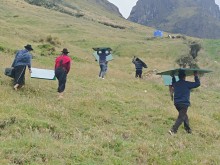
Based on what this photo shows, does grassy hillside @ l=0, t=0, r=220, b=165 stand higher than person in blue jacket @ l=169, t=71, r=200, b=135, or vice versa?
person in blue jacket @ l=169, t=71, r=200, b=135

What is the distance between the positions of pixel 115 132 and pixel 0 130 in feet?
11.4

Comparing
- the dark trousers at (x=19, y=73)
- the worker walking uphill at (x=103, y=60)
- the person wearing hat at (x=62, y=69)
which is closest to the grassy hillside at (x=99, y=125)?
the dark trousers at (x=19, y=73)

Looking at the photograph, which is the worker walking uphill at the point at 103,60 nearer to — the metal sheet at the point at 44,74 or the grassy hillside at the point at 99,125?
the grassy hillside at the point at 99,125

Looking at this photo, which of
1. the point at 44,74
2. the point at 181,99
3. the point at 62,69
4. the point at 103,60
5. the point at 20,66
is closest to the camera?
the point at 181,99

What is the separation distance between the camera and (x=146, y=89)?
2212cm

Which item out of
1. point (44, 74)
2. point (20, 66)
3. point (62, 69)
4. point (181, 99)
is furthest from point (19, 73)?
point (181, 99)

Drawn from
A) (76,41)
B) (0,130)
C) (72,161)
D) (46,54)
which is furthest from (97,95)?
(76,41)

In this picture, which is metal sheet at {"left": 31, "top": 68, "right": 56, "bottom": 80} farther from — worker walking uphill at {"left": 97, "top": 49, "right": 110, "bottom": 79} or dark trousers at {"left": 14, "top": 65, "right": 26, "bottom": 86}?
worker walking uphill at {"left": 97, "top": 49, "right": 110, "bottom": 79}

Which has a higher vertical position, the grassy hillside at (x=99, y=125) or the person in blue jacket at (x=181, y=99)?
the person in blue jacket at (x=181, y=99)

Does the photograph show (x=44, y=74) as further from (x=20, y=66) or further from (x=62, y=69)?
(x=20, y=66)

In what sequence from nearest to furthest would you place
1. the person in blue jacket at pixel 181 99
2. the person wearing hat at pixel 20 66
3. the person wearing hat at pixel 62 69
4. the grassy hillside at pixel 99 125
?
the grassy hillside at pixel 99 125, the person in blue jacket at pixel 181 99, the person wearing hat at pixel 20 66, the person wearing hat at pixel 62 69

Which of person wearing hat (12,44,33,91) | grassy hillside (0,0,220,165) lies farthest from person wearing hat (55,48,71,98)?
person wearing hat (12,44,33,91)

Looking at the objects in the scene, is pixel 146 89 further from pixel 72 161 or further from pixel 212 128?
pixel 72 161

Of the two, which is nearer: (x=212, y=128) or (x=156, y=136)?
(x=156, y=136)
